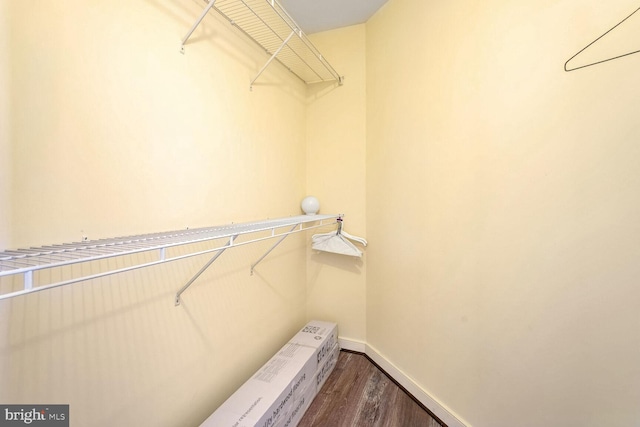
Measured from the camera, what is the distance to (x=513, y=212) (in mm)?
1050

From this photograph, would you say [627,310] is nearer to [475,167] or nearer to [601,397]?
[601,397]

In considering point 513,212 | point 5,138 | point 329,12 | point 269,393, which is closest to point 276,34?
point 329,12

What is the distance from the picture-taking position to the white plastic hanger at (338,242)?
1.85 metres

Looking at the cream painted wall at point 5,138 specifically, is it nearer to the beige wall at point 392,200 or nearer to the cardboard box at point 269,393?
the beige wall at point 392,200

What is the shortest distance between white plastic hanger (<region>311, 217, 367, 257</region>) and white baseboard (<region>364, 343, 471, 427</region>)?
0.79 m

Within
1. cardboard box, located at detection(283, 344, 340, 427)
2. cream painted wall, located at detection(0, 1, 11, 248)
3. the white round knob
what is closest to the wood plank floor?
cardboard box, located at detection(283, 344, 340, 427)

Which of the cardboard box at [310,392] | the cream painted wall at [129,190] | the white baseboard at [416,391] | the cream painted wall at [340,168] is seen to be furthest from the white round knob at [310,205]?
the white baseboard at [416,391]

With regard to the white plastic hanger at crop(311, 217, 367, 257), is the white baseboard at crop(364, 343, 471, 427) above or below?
below

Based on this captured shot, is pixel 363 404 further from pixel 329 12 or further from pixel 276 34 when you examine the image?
pixel 329 12

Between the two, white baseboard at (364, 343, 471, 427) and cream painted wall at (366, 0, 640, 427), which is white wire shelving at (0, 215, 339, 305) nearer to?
cream painted wall at (366, 0, 640, 427)

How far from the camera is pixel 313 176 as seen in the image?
6.89ft

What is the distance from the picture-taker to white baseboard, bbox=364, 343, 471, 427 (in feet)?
4.24

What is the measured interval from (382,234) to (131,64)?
1.61 m

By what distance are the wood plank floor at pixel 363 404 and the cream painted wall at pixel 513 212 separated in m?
0.16
